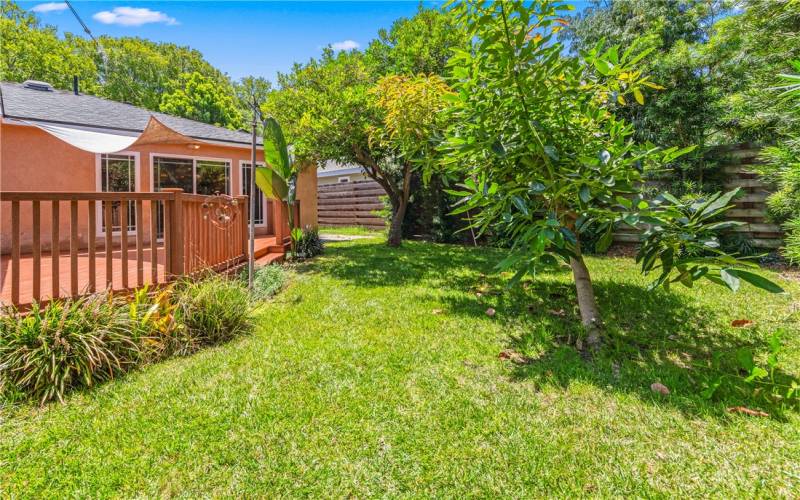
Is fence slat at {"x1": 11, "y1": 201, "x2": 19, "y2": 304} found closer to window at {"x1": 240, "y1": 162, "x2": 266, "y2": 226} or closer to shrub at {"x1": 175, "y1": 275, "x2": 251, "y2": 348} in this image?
shrub at {"x1": 175, "y1": 275, "x2": 251, "y2": 348}

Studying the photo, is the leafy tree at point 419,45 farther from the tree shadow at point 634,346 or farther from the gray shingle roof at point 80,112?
the tree shadow at point 634,346

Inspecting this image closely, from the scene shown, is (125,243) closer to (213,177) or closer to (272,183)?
(272,183)

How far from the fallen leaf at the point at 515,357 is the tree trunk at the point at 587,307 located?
625mm

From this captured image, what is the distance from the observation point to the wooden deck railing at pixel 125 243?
3.24 meters

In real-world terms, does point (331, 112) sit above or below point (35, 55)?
below

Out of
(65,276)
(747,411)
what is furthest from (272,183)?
(747,411)

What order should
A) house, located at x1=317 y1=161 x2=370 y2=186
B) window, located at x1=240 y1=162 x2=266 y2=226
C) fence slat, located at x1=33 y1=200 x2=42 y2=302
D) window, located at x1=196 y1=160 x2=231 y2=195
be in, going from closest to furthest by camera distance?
fence slat, located at x1=33 y1=200 x2=42 y2=302, window, located at x1=196 y1=160 x2=231 y2=195, window, located at x1=240 y1=162 x2=266 y2=226, house, located at x1=317 y1=161 x2=370 y2=186

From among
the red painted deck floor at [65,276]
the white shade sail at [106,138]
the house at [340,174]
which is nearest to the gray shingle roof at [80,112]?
the white shade sail at [106,138]

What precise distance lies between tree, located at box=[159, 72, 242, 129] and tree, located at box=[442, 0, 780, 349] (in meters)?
30.9

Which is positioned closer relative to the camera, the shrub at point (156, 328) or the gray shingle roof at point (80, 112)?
the shrub at point (156, 328)

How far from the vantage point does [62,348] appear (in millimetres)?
2838

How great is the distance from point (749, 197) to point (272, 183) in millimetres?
9069

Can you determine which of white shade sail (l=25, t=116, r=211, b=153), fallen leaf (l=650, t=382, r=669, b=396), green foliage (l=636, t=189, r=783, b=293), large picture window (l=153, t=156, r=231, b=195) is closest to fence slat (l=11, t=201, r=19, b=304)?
white shade sail (l=25, t=116, r=211, b=153)

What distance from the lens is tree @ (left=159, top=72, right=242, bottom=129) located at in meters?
27.7
